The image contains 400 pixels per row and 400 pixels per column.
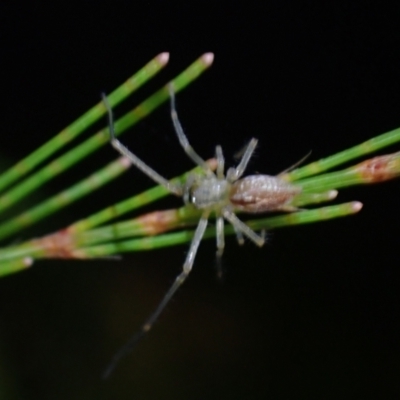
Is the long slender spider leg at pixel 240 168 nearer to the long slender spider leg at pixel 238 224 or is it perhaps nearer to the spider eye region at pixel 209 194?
the spider eye region at pixel 209 194

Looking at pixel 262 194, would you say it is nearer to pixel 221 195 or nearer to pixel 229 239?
pixel 221 195

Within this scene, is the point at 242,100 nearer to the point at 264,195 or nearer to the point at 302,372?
the point at 264,195

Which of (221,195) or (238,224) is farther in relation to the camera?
(221,195)

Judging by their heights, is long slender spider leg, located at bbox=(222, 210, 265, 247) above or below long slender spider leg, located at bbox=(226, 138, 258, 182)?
below

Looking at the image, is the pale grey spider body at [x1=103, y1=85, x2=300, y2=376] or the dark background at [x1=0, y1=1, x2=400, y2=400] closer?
the pale grey spider body at [x1=103, y1=85, x2=300, y2=376]

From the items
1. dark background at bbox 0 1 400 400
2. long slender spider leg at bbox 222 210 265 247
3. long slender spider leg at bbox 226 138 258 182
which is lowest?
long slender spider leg at bbox 222 210 265 247

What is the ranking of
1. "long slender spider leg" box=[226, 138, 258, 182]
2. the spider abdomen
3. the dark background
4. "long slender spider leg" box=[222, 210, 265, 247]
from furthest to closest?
1. the dark background
2. "long slender spider leg" box=[226, 138, 258, 182]
3. "long slender spider leg" box=[222, 210, 265, 247]
4. the spider abdomen

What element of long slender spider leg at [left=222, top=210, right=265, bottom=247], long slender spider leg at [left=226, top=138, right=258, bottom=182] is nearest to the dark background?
long slender spider leg at [left=226, top=138, right=258, bottom=182]

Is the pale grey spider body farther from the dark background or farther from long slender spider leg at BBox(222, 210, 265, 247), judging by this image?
the dark background

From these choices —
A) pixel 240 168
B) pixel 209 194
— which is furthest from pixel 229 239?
pixel 209 194
